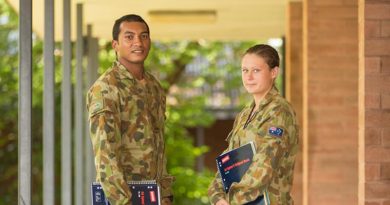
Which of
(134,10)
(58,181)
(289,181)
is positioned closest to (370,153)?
(289,181)

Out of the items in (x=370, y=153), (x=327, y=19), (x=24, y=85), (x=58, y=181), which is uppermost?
(x=327, y=19)

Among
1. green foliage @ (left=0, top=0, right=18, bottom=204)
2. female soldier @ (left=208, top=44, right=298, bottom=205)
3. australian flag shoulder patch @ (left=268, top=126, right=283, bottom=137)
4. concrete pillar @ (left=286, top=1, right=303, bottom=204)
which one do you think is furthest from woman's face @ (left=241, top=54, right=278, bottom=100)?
green foliage @ (left=0, top=0, right=18, bottom=204)

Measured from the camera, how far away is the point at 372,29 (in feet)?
19.9

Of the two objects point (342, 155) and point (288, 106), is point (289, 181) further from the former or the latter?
point (342, 155)

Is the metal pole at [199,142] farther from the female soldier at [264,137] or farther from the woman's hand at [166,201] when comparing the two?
the female soldier at [264,137]

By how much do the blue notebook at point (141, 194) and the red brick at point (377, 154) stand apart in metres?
1.59

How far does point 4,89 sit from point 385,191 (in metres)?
15.0

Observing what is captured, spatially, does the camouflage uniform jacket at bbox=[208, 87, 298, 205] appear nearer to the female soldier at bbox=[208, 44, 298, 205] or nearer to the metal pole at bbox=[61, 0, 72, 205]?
the female soldier at bbox=[208, 44, 298, 205]

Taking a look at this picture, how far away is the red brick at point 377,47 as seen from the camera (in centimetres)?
605

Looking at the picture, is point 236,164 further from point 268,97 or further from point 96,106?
point 96,106

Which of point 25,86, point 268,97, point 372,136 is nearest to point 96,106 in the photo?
point 268,97

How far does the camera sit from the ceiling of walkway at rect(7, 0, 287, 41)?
11414 mm

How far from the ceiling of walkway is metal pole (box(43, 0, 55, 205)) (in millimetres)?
3404

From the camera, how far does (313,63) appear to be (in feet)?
30.1
